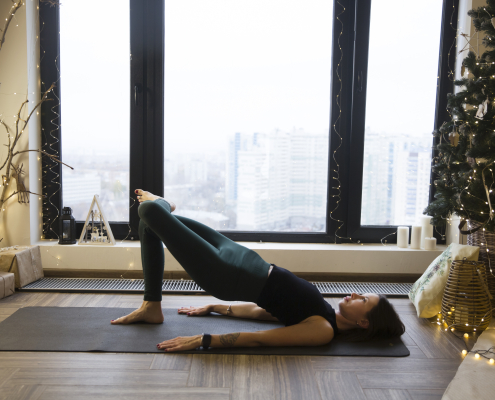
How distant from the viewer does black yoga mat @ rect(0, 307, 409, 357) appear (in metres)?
1.87

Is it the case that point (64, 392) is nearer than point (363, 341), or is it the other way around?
point (64, 392)

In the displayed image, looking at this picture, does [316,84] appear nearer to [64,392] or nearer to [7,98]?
[7,98]

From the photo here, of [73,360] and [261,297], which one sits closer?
[73,360]

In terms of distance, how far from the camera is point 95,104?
309 centimetres

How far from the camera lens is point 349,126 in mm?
3109

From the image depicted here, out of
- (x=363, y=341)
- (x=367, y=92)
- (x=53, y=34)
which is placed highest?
(x=53, y=34)

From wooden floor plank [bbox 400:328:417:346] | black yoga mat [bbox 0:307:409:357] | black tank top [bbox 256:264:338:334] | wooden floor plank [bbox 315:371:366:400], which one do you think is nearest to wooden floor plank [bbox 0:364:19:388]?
black yoga mat [bbox 0:307:409:357]

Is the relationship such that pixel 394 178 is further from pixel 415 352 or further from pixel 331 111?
pixel 415 352

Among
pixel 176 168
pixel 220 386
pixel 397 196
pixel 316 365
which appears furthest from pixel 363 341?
pixel 176 168

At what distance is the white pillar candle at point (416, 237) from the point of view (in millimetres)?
2990

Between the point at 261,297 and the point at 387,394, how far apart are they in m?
0.66

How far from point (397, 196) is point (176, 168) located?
1697 mm

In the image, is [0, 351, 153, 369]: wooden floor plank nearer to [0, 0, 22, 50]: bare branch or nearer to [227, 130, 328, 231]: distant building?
[227, 130, 328, 231]: distant building

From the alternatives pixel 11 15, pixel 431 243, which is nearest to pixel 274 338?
pixel 431 243
